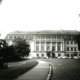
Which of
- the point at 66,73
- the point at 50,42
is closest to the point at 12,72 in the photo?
the point at 66,73

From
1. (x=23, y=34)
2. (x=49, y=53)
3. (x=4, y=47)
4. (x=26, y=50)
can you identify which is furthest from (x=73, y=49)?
(x=4, y=47)

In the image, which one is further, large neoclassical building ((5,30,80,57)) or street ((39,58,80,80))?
large neoclassical building ((5,30,80,57))

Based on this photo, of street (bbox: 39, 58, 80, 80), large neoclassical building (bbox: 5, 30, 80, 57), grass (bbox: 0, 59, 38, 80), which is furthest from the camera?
large neoclassical building (bbox: 5, 30, 80, 57)

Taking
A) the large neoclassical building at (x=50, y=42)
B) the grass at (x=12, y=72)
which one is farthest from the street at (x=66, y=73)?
the large neoclassical building at (x=50, y=42)

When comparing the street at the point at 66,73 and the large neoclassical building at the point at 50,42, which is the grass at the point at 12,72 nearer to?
the street at the point at 66,73

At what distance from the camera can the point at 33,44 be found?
14238 cm

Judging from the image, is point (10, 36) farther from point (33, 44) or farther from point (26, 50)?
point (26, 50)

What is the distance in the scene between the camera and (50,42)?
144750mm

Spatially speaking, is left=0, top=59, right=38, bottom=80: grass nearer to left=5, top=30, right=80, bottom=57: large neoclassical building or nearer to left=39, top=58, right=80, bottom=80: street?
left=39, top=58, right=80, bottom=80: street

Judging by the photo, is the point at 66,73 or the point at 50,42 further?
the point at 50,42

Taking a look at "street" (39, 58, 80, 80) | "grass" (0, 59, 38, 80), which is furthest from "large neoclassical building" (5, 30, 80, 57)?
"grass" (0, 59, 38, 80)

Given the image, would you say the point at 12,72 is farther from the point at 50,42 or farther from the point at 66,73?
the point at 50,42

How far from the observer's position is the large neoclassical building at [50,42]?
5576 inches

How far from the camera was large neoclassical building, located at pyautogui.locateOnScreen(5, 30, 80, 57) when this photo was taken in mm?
141625
